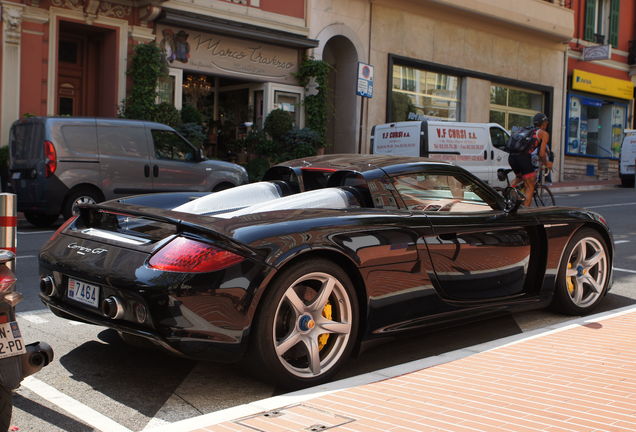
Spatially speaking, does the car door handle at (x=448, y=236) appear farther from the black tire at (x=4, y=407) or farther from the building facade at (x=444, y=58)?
the building facade at (x=444, y=58)

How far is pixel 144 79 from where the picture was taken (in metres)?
17.4

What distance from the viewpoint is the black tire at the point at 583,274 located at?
19.2 feet

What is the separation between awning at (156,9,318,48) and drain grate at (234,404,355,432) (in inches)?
614

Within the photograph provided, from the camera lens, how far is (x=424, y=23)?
24.6m

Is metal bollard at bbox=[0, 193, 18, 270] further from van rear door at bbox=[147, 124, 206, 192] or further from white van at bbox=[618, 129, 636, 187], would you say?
white van at bbox=[618, 129, 636, 187]

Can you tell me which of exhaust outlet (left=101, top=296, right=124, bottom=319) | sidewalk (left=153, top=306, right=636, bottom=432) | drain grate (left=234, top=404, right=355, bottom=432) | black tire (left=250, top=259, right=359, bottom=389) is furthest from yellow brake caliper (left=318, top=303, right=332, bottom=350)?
exhaust outlet (left=101, top=296, right=124, bottom=319)

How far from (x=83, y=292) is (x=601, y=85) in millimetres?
31051

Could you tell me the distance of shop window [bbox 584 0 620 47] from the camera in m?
32.0

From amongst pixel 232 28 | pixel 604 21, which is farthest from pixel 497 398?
pixel 604 21

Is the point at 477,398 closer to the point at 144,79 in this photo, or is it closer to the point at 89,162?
the point at 89,162

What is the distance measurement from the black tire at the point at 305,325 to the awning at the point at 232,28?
1471 cm

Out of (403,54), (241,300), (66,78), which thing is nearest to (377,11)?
(403,54)

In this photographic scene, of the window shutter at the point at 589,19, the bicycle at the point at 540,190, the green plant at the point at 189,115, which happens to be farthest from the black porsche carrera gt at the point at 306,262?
the window shutter at the point at 589,19

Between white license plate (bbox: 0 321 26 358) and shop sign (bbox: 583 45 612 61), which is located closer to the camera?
white license plate (bbox: 0 321 26 358)
